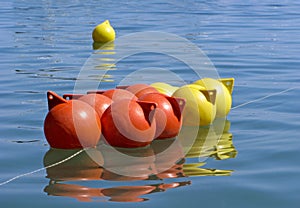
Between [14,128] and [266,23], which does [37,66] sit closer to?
[14,128]

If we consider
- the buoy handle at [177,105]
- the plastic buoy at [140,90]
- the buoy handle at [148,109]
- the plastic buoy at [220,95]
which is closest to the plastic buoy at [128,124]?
the buoy handle at [148,109]

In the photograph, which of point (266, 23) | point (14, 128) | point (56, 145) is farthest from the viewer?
point (266, 23)

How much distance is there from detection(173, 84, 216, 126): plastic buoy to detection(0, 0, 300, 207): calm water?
34cm

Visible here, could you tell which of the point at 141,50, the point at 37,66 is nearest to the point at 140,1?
the point at 141,50

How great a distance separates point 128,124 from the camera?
21.9ft

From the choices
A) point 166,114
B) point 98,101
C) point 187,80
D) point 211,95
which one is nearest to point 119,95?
point 98,101

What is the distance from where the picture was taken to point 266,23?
67.8ft

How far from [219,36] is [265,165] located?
11252mm

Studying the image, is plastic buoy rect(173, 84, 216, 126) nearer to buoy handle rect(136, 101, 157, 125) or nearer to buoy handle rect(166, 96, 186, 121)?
buoy handle rect(166, 96, 186, 121)

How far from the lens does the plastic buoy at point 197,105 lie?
763 cm

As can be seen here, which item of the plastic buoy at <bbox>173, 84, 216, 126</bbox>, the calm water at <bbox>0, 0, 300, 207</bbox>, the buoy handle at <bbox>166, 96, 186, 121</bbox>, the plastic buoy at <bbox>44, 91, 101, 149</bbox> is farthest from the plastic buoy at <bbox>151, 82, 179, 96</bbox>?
the plastic buoy at <bbox>44, 91, 101, 149</bbox>

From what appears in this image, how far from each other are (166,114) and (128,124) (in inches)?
23.7

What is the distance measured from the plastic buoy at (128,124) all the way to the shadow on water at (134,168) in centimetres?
15

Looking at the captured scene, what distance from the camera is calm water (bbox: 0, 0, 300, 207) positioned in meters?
5.46
